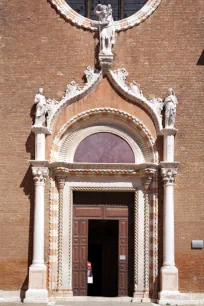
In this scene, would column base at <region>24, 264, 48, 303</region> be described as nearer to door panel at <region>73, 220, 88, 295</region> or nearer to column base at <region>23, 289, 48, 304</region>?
column base at <region>23, 289, 48, 304</region>

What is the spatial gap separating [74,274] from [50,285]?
2.56 ft

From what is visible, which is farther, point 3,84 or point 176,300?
point 3,84

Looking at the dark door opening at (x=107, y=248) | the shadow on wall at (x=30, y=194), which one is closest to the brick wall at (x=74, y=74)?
the shadow on wall at (x=30, y=194)

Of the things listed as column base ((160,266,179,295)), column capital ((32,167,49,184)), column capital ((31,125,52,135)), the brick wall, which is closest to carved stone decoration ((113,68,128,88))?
the brick wall

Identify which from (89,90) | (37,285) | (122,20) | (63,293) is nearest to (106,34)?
(122,20)

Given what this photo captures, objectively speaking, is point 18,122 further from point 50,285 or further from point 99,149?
point 50,285

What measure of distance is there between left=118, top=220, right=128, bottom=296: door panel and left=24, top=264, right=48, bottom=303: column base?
2178 mm

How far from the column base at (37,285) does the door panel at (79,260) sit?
1082mm

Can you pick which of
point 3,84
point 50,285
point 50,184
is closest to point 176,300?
point 50,285

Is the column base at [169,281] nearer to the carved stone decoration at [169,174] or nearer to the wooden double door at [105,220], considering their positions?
the wooden double door at [105,220]

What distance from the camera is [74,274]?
19156 millimetres

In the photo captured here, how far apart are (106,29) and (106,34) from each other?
0.16 metres

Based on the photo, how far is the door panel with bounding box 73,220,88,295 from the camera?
19.2 metres

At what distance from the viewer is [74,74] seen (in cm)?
1958
